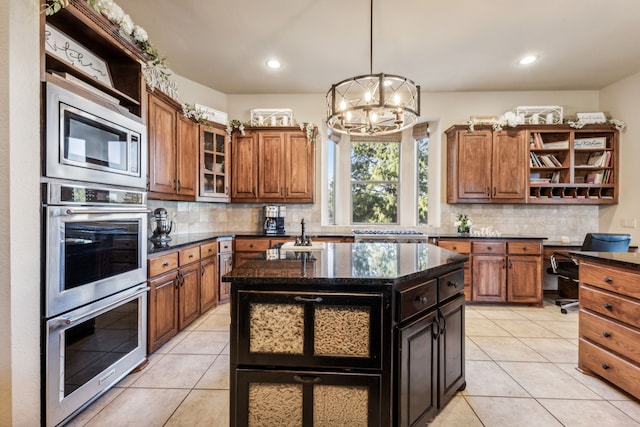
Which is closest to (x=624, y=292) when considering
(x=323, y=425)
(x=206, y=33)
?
(x=323, y=425)

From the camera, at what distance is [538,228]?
4.44m

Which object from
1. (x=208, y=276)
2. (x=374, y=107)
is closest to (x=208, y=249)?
(x=208, y=276)

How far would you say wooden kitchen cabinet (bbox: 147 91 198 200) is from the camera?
296cm

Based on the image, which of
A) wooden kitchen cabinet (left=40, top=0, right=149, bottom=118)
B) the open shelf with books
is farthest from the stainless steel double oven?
the open shelf with books

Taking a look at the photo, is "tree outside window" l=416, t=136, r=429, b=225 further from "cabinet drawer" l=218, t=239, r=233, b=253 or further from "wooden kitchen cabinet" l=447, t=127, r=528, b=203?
"cabinet drawer" l=218, t=239, r=233, b=253

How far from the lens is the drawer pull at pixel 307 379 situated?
4.66 feet

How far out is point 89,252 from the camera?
5.93 feet

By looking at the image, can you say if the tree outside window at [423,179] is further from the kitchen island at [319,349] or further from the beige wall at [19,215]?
the beige wall at [19,215]

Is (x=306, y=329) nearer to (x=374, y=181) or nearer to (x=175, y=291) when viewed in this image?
(x=175, y=291)

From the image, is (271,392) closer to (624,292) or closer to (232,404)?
(232,404)

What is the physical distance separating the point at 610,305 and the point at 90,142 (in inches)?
139

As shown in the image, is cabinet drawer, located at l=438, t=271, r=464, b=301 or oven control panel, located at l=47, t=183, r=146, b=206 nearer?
oven control panel, located at l=47, t=183, r=146, b=206

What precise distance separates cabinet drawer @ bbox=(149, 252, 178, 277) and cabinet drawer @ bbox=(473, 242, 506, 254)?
Result: 3.53 meters

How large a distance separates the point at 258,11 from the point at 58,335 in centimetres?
281
